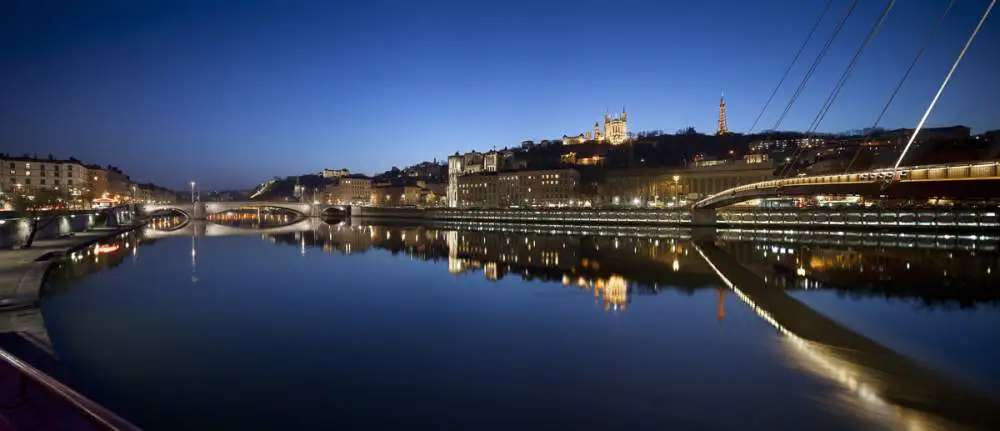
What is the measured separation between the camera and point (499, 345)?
36.2ft

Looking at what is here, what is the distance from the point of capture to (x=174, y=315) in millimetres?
14008

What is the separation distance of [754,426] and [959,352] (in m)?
6.30

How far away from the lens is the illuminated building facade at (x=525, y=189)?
120 meters

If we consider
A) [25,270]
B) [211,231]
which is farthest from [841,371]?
[211,231]

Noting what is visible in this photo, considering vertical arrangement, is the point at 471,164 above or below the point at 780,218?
above

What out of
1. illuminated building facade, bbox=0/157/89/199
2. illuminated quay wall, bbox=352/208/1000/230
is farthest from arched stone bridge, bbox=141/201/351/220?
illuminated quay wall, bbox=352/208/1000/230

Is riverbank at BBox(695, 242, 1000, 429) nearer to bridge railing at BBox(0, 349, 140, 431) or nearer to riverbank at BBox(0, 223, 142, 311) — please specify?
bridge railing at BBox(0, 349, 140, 431)

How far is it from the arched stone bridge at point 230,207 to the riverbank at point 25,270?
2204 inches

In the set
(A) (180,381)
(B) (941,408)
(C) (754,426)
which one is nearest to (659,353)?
(C) (754,426)

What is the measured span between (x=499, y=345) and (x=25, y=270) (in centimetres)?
1691

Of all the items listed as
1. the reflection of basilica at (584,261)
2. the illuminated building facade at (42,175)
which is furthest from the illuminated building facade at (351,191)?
the reflection of basilica at (584,261)

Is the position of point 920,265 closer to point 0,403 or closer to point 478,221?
point 0,403

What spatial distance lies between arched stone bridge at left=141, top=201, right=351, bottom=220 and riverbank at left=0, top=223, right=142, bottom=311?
184ft

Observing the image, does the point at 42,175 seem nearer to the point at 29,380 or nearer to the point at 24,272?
the point at 24,272
